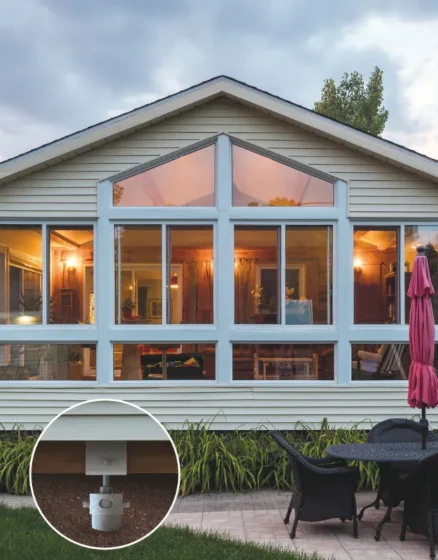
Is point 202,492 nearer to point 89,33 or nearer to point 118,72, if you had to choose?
point 89,33

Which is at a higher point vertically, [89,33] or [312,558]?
[89,33]

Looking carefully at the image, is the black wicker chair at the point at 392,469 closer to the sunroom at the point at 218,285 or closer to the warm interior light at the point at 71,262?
the sunroom at the point at 218,285

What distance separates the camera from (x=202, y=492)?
7.81m

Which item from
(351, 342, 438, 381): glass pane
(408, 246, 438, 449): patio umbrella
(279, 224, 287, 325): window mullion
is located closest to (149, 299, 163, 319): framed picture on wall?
(279, 224, 287, 325): window mullion

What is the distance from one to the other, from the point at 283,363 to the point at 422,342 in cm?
273

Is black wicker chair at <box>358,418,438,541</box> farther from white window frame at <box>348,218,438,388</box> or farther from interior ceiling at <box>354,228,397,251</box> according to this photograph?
interior ceiling at <box>354,228,397,251</box>

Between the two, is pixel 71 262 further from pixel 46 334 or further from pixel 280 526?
pixel 280 526

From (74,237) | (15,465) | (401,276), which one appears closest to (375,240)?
(401,276)

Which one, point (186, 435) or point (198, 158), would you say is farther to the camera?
point (198, 158)

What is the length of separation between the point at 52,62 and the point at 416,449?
23.2 metres

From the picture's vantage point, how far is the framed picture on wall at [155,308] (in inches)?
339

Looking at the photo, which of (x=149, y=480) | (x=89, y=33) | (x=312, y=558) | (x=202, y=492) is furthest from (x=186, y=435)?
(x=89, y=33)

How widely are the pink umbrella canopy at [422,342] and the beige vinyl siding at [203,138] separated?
2581mm

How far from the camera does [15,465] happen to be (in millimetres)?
7930
